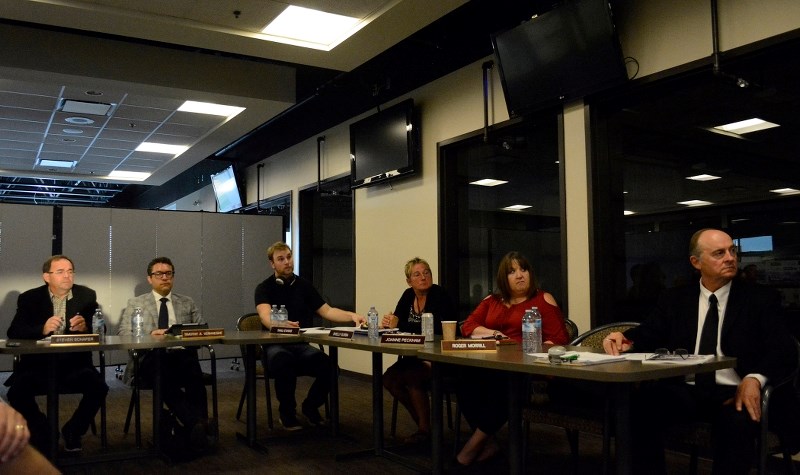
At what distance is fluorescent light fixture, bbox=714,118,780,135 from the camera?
152 inches

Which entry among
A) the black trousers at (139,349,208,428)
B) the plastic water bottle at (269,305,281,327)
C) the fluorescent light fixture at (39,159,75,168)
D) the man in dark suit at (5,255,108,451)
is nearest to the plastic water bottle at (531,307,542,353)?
the plastic water bottle at (269,305,281,327)

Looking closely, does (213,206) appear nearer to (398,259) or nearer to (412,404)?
(398,259)

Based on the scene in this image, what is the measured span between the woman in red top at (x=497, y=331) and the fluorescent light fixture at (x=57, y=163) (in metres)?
8.36

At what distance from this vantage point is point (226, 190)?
11023mm

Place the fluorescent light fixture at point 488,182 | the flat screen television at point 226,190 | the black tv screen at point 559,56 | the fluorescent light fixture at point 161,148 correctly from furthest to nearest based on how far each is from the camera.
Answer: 1. the flat screen television at point 226,190
2. the fluorescent light fixture at point 161,148
3. the fluorescent light fixture at point 488,182
4. the black tv screen at point 559,56

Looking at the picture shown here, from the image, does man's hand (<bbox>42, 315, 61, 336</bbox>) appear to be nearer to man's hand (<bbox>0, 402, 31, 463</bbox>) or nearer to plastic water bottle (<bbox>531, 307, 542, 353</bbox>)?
plastic water bottle (<bbox>531, 307, 542, 353</bbox>)

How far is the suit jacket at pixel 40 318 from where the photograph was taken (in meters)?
4.27

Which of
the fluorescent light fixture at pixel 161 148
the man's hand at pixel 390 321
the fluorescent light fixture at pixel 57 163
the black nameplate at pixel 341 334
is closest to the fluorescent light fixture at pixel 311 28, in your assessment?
the man's hand at pixel 390 321

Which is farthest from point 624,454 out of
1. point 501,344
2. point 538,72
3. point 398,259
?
point 398,259

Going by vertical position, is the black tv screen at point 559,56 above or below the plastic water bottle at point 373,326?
above

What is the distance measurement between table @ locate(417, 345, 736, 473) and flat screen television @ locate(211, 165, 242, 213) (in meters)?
7.97

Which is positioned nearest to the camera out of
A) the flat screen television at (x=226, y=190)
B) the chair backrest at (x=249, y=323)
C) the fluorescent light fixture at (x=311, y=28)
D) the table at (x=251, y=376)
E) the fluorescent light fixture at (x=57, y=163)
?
the table at (x=251, y=376)

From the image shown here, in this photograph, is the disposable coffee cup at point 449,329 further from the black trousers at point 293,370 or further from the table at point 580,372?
the black trousers at point 293,370

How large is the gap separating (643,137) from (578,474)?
2.14 m
